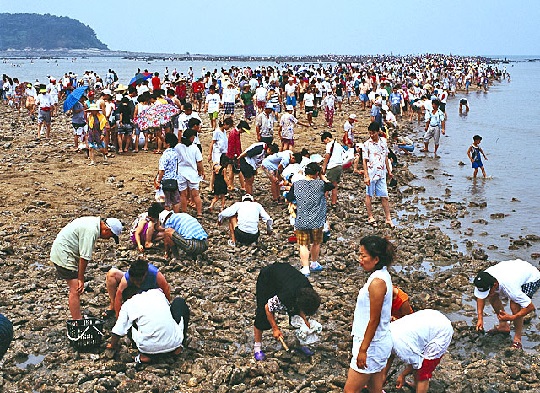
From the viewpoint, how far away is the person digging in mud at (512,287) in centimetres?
618

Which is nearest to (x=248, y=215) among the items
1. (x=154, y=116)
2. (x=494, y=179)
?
(x=154, y=116)

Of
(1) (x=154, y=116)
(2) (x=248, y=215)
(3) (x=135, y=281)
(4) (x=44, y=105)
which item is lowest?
(2) (x=248, y=215)

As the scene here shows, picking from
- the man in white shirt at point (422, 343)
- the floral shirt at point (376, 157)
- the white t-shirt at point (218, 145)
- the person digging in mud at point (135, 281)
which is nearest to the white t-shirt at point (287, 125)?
the white t-shirt at point (218, 145)

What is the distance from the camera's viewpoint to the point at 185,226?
8.55 m

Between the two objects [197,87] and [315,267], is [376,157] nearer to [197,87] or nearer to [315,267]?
[315,267]

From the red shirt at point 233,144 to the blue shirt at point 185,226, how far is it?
3919 mm

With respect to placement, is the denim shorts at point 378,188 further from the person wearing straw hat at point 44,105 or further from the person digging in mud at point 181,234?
the person wearing straw hat at point 44,105

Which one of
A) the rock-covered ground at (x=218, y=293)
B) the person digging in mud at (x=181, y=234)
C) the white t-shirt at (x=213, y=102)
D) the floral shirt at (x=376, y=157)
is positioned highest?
the white t-shirt at (x=213, y=102)

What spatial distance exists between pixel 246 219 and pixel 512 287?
4429 mm

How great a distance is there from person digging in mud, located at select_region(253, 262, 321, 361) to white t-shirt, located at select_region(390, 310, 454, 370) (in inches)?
34.8

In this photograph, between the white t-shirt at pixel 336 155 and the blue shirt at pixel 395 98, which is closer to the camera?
the white t-shirt at pixel 336 155

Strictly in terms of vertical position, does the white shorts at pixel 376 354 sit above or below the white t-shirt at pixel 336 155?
below

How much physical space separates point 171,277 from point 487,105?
116 feet

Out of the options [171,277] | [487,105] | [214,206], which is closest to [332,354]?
[171,277]
